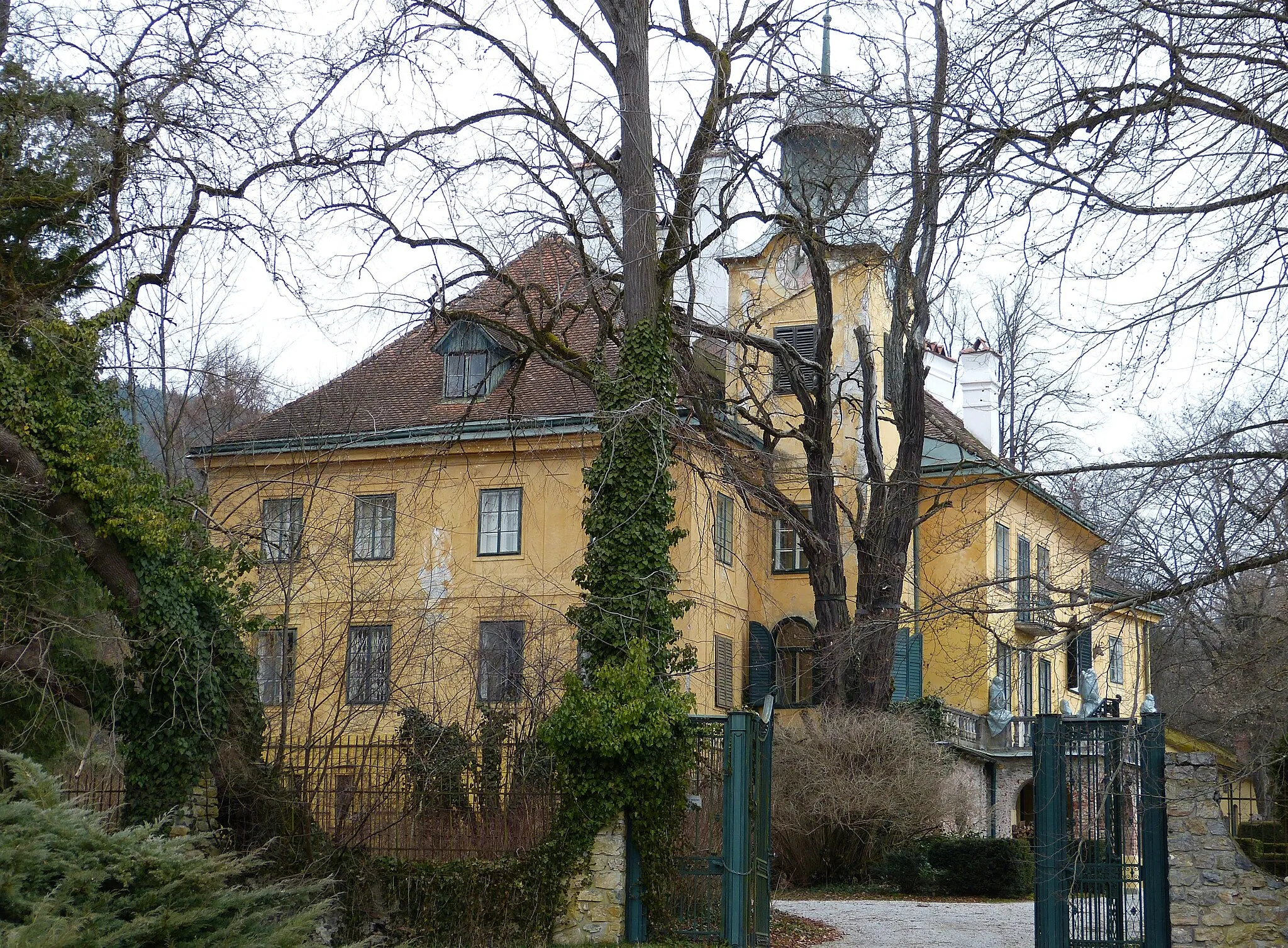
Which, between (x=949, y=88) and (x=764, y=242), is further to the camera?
(x=764, y=242)

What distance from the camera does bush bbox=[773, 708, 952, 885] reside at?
75.8ft

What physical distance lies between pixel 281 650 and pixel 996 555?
20.6 m

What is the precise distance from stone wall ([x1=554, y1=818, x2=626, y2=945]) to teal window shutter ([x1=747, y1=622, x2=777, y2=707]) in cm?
1648

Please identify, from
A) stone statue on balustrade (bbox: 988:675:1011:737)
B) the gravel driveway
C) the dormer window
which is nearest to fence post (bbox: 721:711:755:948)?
the gravel driveway

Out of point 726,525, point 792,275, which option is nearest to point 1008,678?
point 726,525

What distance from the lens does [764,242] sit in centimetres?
3116

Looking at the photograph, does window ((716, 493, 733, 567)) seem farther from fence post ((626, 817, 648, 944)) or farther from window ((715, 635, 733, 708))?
fence post ((626, 817, 648, 944))

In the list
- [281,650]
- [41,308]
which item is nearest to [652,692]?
[281,650]

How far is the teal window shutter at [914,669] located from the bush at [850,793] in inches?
205

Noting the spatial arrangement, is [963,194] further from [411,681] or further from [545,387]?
[545,387]

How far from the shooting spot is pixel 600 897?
13.7m

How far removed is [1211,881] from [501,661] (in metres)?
11.2

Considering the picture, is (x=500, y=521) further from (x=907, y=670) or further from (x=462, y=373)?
(x=907, y=670)

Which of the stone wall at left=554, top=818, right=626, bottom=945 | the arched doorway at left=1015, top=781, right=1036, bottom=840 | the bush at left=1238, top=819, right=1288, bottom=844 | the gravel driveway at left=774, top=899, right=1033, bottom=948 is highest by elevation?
the bush at left=1238, top=819, right=1288, bottom=844
